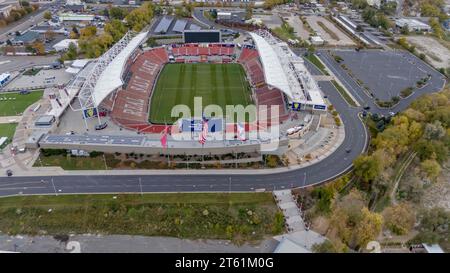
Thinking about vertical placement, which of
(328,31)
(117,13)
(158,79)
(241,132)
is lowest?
(158,79)

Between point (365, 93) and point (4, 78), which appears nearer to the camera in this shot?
point (365, 93)

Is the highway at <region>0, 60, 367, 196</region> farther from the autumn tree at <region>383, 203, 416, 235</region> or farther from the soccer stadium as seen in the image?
the autumn tree at <region>383, 203, 416, 235</region>

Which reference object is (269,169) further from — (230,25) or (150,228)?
(230,25)

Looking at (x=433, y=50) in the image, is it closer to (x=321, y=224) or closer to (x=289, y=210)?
(x=321, y=224)

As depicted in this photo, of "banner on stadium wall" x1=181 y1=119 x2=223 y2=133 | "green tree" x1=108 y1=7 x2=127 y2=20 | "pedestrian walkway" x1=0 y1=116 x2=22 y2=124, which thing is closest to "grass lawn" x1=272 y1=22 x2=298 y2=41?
"green tree" x1=108 y1=7 x2=127 y2=20

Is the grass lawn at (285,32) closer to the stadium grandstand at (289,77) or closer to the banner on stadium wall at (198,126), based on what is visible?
the stadium grandstand at (289,77)

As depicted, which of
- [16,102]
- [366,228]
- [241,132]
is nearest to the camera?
[366,228]

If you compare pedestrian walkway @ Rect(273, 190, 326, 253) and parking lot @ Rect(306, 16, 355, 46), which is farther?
parking lot @ Rect(306, 16, 355, 46)

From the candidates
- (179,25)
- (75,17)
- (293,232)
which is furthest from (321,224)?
(75,17)
